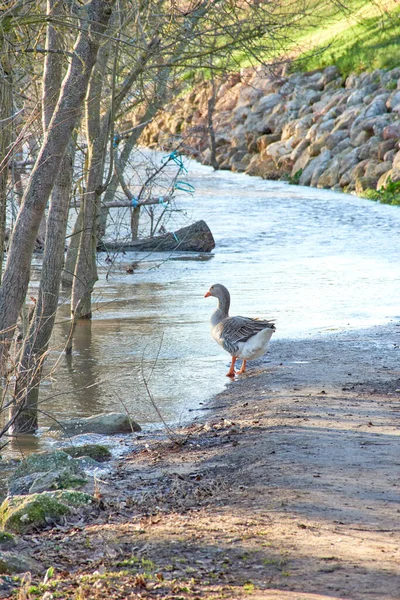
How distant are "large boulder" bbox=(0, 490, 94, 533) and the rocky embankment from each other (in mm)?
25183

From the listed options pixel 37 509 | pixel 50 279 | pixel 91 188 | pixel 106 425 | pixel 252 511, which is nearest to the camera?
pixel 252 511

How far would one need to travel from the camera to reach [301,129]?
4309 cm

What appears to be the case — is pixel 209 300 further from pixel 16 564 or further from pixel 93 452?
pixel 16 564

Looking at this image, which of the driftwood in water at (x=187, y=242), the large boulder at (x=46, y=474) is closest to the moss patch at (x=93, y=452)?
the large boulder at (x=46, y=474)

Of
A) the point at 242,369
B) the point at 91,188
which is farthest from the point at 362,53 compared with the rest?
the point at 242,369

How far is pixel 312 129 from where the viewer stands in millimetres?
41438

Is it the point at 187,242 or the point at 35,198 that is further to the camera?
the point at 187,242

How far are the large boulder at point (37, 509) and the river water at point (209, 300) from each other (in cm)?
115

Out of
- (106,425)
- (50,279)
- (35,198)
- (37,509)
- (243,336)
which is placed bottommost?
(106,425)

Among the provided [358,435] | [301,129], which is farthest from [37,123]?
[301,129]

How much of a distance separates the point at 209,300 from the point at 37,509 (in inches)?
405

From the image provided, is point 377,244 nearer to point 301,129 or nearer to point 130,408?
point 130,408

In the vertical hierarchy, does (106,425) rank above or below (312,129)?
below

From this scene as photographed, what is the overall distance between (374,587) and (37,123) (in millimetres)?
6758
